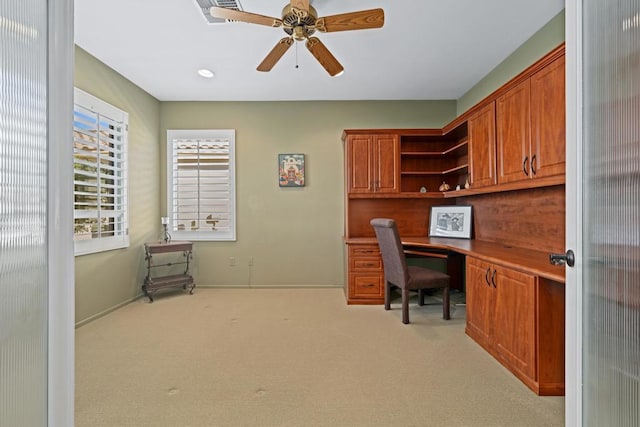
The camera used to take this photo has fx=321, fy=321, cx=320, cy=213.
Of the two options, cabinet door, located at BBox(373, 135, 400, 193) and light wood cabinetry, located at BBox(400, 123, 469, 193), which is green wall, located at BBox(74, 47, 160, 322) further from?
light wood cabinetry, located at BBox(400, 123, 469, 193)

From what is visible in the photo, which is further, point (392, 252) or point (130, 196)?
point (130, 196)

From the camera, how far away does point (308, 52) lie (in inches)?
130

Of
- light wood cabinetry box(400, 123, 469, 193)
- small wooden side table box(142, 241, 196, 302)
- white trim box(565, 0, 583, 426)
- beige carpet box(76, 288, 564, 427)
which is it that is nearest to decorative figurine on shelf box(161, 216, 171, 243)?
small wooden side table box(142, 241, 196, 302)

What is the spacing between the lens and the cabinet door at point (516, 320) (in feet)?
6.73

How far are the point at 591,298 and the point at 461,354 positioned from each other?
1.77 metres

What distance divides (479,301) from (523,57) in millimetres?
2405

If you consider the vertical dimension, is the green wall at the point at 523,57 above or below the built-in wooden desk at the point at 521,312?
above

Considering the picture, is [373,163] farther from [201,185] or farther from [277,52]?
[201,185]

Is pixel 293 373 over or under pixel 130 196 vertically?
under

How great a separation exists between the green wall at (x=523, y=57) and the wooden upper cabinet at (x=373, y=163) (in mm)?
1181

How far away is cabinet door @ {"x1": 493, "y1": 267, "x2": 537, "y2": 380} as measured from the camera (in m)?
2.05

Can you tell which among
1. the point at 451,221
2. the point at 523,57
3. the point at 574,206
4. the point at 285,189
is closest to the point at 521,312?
the point at 574,206

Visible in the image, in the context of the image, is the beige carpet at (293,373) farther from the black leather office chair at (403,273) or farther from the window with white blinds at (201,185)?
the window with white blinds at (201,185)

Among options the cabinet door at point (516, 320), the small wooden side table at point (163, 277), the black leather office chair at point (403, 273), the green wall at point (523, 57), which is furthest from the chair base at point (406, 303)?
the small wooden side table at point (163, 277)
